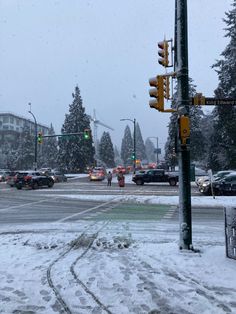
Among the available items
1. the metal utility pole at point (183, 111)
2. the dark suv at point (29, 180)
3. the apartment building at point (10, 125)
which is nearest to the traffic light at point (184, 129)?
Result: the metal utility pole at point (183, 111)

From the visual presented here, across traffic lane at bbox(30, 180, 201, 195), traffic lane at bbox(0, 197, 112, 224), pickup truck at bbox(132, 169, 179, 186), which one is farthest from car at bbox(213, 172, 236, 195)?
pickup truck at bbox(132, 169, 179, 186)

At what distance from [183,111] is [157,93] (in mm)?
833

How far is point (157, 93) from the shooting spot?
9.77m

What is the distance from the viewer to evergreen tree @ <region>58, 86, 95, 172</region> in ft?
256

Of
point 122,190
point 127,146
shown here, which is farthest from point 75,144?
point 127,146

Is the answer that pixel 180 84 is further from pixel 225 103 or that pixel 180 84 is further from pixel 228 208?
pixel 228 208

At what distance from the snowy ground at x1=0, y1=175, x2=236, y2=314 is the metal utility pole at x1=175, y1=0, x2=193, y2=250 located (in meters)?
0.55

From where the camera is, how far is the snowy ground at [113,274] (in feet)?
18.8

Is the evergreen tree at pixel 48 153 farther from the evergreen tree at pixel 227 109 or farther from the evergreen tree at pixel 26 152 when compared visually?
the evergreen tree at pixel 227 109

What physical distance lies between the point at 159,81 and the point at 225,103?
184 cm

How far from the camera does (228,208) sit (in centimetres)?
846

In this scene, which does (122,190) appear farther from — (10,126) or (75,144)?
(10,126)

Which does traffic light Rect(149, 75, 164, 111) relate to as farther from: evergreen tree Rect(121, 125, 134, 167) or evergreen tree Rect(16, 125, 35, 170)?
evergreen tree Rect(121, 125, 134, 167)

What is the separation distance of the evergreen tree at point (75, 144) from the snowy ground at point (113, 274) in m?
66.3
